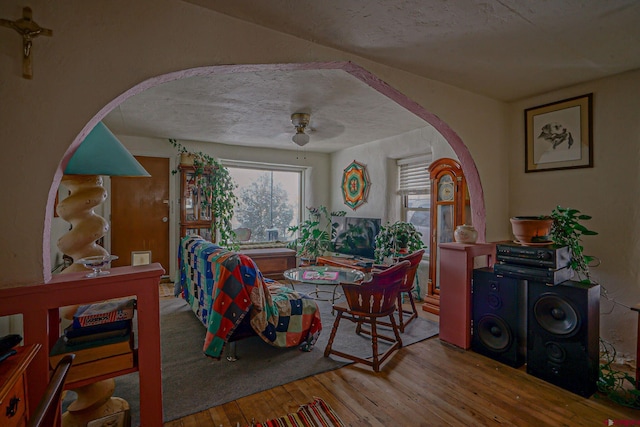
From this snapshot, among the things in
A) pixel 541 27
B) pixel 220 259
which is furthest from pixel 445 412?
pixel 541 27

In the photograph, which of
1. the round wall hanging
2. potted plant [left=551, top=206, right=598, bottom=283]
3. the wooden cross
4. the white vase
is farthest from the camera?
the round wall hanging

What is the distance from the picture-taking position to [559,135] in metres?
2.70

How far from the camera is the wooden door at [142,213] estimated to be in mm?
4641

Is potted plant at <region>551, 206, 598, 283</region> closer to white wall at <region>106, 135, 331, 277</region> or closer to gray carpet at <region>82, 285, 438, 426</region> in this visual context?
gray carpet at <region>82, 285, 438, 426</region>

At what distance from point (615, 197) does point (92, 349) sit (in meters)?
3.55

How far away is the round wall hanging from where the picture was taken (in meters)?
5.20

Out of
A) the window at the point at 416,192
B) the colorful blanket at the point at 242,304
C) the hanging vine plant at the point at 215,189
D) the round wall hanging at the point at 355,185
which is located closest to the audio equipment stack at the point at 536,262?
the colorful blanket at the point at 242,304

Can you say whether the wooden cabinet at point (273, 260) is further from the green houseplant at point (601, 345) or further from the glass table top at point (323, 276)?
the green houseplant at point (601, 345)

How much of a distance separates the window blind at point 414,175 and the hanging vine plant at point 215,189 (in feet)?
8.92

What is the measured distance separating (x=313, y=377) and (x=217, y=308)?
85 centimetres

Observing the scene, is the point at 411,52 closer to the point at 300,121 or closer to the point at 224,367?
the point at 300,121

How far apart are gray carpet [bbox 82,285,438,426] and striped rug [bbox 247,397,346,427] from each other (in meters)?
0.35

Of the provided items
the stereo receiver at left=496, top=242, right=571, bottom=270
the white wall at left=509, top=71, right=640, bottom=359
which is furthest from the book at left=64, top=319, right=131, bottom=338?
the white wall at left=509, top=71, right=640, bottom=359

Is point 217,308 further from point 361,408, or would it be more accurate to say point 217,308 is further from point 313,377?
point 361,408
